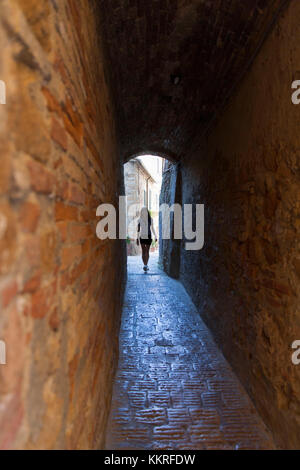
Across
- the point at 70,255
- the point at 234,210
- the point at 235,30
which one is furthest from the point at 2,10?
the point at 234,210

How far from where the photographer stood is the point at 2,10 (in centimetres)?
55

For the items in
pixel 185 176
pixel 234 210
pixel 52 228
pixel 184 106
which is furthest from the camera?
pixel 185 176

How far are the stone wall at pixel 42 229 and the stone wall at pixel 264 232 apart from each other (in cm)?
129

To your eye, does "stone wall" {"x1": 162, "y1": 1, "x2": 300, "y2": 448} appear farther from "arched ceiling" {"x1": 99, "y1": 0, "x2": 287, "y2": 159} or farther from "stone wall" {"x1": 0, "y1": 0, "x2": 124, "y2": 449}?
"stone wall" {"x1": 0, "y1": 0, "x2": 124, "y2": 449}

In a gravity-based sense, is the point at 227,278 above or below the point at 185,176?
below

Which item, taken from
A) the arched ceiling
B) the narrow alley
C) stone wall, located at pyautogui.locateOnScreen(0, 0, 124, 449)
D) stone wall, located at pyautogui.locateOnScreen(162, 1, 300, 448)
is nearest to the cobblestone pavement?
the narrow alley

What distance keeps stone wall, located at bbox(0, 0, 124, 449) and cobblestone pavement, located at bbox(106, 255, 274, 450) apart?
933 millimetres

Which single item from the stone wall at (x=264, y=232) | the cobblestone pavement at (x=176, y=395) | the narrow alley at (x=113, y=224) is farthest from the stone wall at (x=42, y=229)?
the stone wall at (x=264, y=232)

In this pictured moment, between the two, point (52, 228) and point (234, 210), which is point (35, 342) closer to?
point (52, 228)

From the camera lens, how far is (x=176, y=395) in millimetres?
2285

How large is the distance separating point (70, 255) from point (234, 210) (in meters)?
2.09

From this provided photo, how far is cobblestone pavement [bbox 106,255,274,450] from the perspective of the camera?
1845 millimetres

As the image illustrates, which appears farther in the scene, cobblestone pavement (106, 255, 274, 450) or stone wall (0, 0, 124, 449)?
cobblestone pavement (106, 255, 274, 450)

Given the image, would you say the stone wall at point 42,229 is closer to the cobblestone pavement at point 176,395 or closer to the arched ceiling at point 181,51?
the cobblestone pavement at point 176,395
